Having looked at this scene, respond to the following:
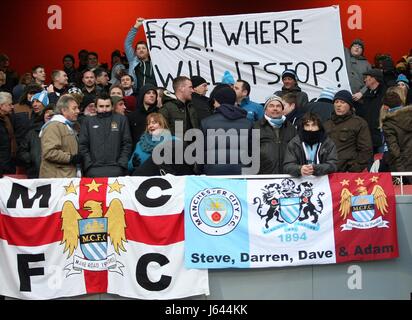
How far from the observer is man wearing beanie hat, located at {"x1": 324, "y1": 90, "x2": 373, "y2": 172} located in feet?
39.7

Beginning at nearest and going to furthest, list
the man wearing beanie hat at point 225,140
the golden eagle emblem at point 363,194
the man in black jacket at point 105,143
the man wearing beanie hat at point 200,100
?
the golden eagle emblem at point 363,194 → the man wearing beanie hat at point 225,140 → the man in black jacket at point 105,143 → the man wearing beanie hat at point 200,100

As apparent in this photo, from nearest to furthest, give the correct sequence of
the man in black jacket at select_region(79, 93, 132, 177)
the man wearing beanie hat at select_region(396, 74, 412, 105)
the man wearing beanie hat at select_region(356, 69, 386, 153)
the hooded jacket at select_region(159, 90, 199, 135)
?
the man in black jacket at select_region(79, 93, 132, 177), the hooded jacket at select_region(159, 90, 199, 135), the man wearing beanie hat at select_region(356, 69, 386, 153), the man wearing beanie hat at select_region(396, 74, 412, 105)

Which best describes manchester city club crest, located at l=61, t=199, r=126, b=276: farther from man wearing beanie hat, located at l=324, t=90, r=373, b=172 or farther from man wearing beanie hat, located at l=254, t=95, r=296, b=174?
man wearing beanie hat, located at l=324, t=90, r=373, b=172

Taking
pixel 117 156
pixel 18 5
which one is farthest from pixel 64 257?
pixel 18 5

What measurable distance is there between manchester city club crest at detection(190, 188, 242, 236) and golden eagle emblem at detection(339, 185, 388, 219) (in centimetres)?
118

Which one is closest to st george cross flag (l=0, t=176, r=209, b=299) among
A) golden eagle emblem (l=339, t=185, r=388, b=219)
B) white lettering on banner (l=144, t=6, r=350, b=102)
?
golden eagle emblem (l=339, t=185, r=388, b=219)

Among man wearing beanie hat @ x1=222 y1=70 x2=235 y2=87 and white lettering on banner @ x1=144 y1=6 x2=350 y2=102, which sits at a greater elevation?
white lettering on banner @ x1=144 y1=6 x2=350 y2=102

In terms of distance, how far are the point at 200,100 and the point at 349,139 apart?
211cm

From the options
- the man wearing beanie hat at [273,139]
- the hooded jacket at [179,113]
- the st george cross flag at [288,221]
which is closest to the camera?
the st george cross flag at [288,221]

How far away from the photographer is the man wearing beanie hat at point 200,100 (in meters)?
12.8

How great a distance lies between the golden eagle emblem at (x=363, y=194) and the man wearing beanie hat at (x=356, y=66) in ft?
13.5

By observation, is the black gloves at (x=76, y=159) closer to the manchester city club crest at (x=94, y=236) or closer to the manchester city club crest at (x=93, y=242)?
the manchester city club crest at (x=94, y=236)

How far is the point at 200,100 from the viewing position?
13.0 m

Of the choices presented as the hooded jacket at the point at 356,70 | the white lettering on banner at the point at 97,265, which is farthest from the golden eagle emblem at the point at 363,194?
the hooded jacket at the point at 356,70
